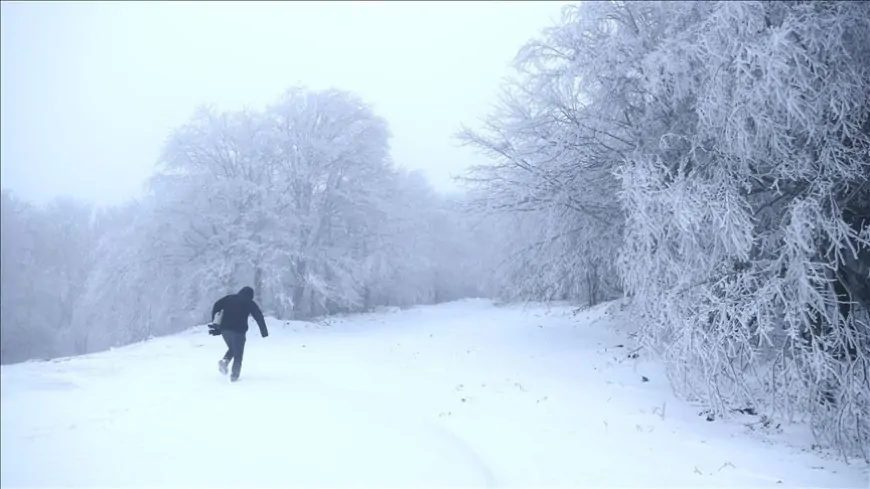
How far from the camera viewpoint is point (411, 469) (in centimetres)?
470

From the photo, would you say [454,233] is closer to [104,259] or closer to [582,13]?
[104,259]

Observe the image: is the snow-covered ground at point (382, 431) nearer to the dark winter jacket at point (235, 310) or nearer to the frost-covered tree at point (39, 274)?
the dark winter jacket at point (235, 310)

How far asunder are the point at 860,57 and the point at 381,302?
29.7 meters

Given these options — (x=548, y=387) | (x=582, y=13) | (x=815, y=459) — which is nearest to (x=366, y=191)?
(x=582, y=13)

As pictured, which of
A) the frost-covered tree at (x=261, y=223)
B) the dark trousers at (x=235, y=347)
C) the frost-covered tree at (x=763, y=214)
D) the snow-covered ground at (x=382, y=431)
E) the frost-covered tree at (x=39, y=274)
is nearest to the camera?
the snow-covered ground at (x=382, y=431)

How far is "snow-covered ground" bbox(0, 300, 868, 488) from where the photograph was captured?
4.47 m

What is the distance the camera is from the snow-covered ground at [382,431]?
14.7 feet

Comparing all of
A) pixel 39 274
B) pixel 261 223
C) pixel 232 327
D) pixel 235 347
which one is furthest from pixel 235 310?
pixel 39 274

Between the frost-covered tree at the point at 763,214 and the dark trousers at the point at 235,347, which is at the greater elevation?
the frost-covered tree at the point at 763,214

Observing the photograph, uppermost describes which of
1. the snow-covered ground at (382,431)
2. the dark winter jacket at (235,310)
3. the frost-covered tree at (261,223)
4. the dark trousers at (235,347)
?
the frost-covered tree at (261,223)

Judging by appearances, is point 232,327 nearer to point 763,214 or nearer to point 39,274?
point 763,214

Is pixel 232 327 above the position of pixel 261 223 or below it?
below

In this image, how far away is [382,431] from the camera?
229 inches

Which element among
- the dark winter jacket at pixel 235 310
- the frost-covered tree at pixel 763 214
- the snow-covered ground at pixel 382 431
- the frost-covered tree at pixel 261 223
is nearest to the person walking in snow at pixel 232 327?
the dark winter jacket at pixel 235 310
